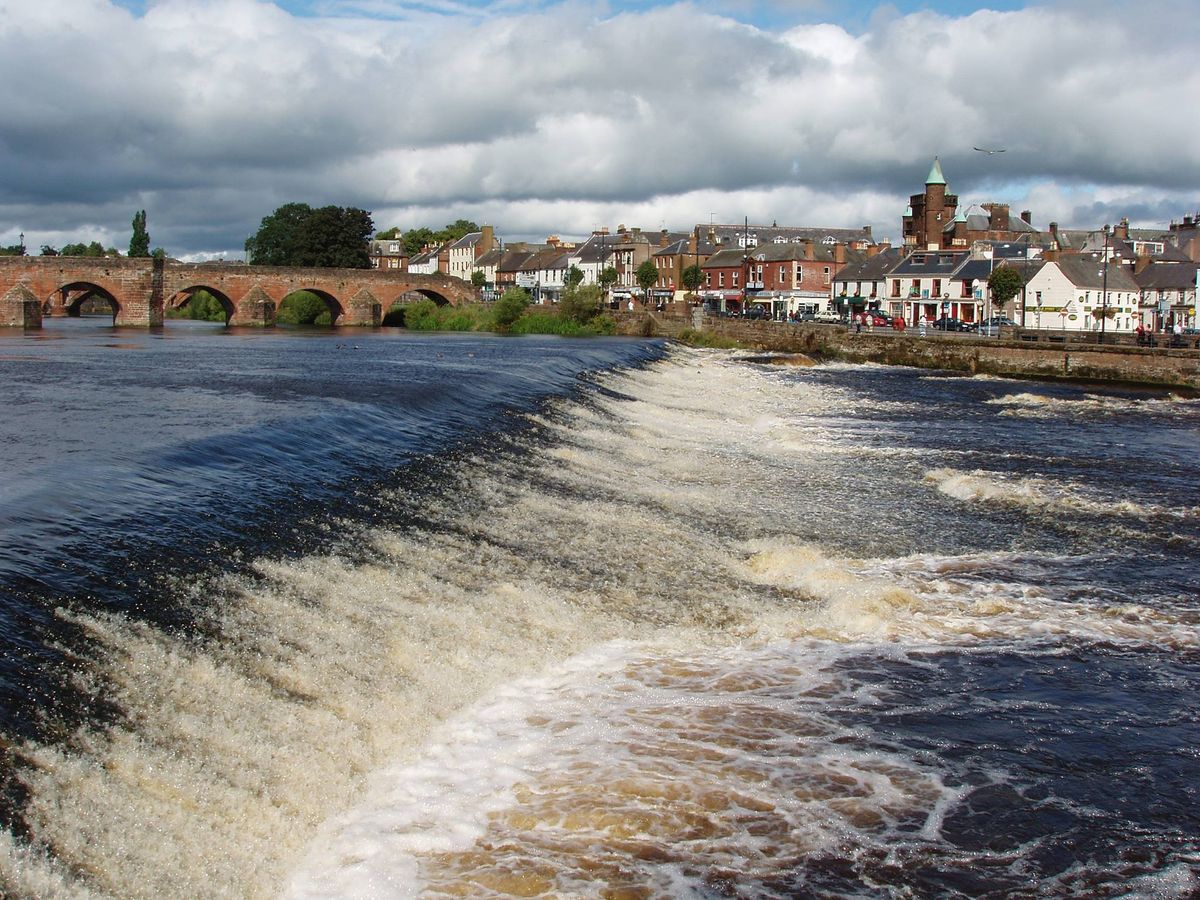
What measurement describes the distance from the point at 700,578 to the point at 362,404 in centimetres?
1220

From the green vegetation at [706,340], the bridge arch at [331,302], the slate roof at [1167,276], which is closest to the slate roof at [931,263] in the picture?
the slate roof at [1167,276]

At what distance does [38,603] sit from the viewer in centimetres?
927

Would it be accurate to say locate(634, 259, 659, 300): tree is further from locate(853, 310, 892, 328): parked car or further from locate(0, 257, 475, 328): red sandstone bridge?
locate(853, 310, 892, 328): parked car

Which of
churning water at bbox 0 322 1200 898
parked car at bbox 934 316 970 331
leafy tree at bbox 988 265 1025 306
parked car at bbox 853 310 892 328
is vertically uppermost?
leafy tree at bbox 988 265 1025 306

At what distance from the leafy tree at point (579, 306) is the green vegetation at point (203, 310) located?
3615cm

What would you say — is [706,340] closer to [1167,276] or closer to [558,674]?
[1167,276]

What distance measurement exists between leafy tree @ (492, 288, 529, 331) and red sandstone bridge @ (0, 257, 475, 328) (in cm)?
1084

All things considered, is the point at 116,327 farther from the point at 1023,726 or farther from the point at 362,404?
the point at 1023,726

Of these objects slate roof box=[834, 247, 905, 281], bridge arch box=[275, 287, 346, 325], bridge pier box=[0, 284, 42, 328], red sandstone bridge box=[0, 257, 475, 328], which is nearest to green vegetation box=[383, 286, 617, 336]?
red sandstone bridge box=[0, 257, 475, 328]

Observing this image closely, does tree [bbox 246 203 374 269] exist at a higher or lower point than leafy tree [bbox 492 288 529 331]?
higher

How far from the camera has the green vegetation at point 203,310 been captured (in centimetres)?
10981

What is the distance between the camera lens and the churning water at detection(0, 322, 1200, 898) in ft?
24.7

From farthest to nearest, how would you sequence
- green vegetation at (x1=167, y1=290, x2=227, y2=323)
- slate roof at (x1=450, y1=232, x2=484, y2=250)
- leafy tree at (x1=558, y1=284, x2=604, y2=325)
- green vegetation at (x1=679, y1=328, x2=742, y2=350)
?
slate roof at (x1=450, y1=232, x2=484, y2=250) < green vegetation at (x1=167, y1=290, x2=227, y2=323) < leafy tree at (x1=558, y1=284, x2=604, y2=325) < green vegetation at (x1=679, y1=328, x2=742, y2=350)

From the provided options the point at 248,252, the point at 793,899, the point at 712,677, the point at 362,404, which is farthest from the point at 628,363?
the point at 248,252
